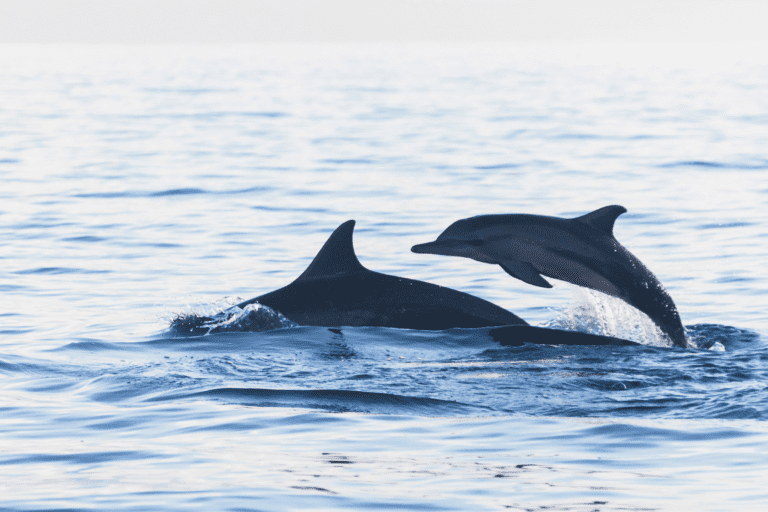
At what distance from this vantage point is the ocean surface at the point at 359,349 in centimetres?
887

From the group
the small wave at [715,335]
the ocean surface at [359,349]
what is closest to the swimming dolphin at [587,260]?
the ocean surface at [359,349]

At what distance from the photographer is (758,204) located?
84.5 ft

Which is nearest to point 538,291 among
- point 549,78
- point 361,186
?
point 361,186

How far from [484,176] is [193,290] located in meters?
15.2

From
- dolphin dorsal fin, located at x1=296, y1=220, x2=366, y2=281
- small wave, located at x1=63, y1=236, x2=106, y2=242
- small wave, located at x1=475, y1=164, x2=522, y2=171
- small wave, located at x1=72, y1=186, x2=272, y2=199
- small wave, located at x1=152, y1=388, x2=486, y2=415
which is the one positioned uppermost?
small wave, located at x1=475, y1=164, x2=522, y2=171

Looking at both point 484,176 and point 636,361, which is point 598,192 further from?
point 636,361

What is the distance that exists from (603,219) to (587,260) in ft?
1.54

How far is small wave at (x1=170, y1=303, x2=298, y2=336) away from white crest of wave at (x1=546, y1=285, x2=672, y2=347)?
3.35 m

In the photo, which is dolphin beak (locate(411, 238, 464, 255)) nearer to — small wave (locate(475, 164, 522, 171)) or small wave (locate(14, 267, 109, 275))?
small wave (locate(14, 267, 109, 275))

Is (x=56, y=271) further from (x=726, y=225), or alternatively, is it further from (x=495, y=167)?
(x=495, y=167)

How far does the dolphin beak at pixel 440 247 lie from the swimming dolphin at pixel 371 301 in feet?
1.59

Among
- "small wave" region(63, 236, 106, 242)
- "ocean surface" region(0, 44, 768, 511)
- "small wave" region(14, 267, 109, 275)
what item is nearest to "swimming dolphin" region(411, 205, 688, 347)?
"ocean surface" region(0, 44, 768, 511)

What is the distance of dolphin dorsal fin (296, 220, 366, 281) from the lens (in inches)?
546

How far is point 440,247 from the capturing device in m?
13.7
